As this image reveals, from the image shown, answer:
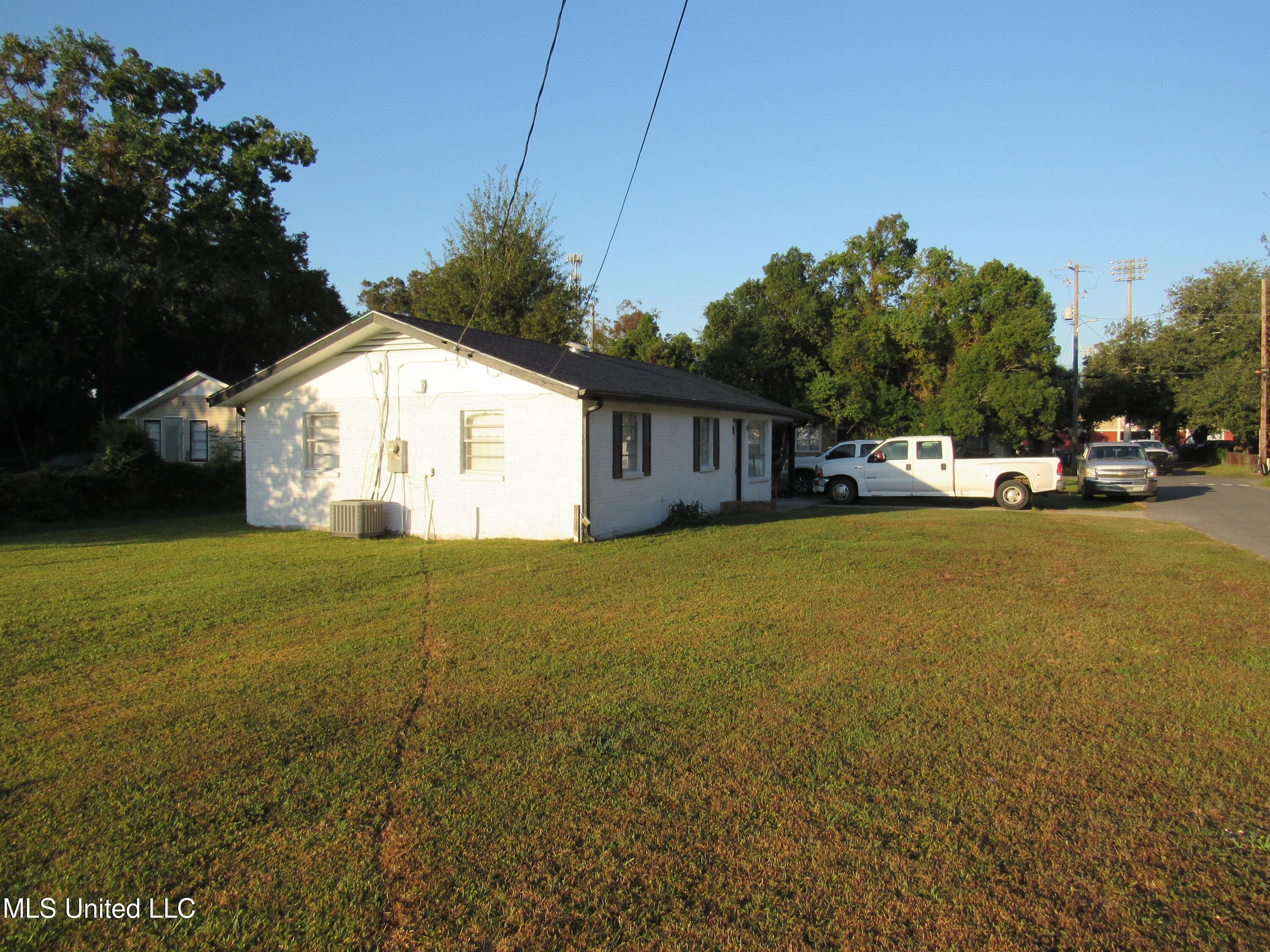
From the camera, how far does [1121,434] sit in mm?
72312

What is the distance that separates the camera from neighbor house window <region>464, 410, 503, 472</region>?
13.9m

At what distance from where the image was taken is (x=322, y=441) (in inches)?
615

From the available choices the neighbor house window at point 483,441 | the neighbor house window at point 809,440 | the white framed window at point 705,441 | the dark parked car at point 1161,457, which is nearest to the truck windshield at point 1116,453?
the neighbor house window at point 809,440

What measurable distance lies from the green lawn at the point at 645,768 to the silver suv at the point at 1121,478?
14491 millimetres

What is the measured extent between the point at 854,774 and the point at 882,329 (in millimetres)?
28815

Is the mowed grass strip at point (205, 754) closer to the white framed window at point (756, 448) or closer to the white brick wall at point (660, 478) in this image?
the white brick wall at point (660, 478)

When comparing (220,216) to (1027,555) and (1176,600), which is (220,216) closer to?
(1027,555)

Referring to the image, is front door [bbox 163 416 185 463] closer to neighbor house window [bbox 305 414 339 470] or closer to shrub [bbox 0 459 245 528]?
shrub [bbox 0 459 245 528]

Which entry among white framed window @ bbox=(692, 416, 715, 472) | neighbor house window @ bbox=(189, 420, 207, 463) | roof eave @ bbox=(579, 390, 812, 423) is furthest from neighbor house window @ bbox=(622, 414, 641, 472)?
neighbor house window @ bbox=(189, 420, 207, 463)


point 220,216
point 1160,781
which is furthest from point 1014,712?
point 220,216

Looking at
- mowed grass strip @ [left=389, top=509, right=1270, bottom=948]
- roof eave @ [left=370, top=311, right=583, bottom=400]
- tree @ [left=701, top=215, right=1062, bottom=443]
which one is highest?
tree @ [left=701, top=215, right=1062, bottom=443]

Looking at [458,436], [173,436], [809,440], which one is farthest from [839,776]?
[809,440]

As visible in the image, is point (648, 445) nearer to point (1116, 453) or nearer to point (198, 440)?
point (1116, 453)

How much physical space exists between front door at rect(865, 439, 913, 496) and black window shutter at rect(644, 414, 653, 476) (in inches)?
338
